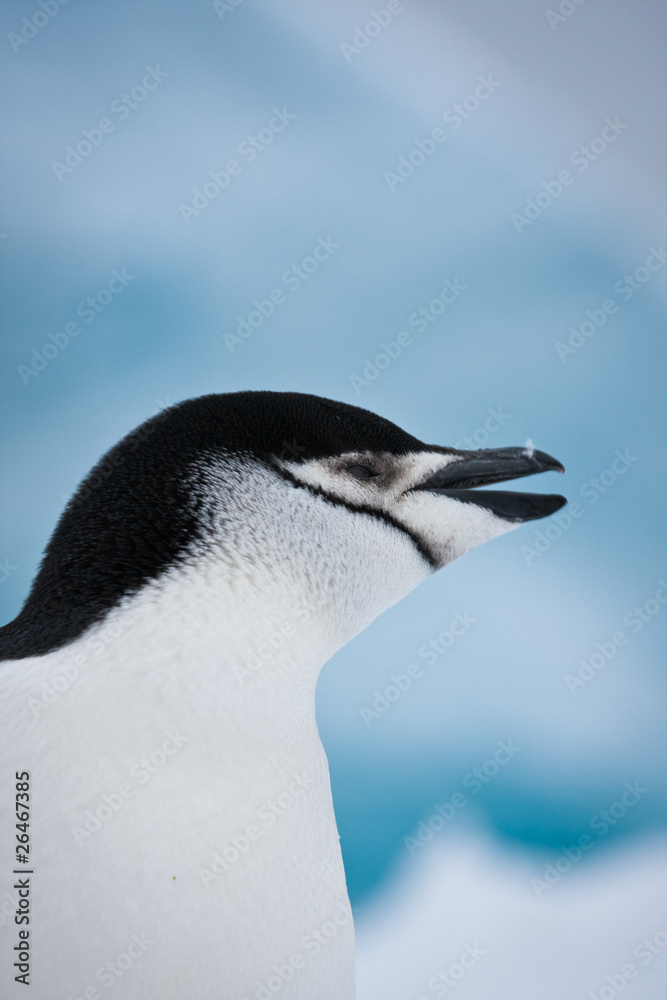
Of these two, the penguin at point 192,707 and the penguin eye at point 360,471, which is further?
the penguin eye at point 360,471

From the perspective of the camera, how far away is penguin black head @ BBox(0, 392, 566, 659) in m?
0.72

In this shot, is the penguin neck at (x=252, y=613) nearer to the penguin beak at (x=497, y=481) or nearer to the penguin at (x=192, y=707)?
the penguin at (x=192, y=707)

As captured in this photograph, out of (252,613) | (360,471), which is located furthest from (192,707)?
(360,471)

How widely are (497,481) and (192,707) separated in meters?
0.48

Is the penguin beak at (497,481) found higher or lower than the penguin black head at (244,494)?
higher

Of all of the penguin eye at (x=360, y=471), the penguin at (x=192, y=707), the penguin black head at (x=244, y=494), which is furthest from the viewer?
the penguin eye at (x=360, y=471)

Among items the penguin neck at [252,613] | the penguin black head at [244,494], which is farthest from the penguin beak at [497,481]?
the penguin neck at [252,613]

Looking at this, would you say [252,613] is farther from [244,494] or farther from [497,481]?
[497,481]

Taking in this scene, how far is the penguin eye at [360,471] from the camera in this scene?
34.5 inches

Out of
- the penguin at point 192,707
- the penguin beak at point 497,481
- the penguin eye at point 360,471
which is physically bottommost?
the penguin at point 192,707

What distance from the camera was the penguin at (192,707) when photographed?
1.94 feet

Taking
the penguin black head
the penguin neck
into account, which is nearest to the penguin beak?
the penguin black head

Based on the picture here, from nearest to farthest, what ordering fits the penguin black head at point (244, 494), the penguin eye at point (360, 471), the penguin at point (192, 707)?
the penguin at point (192, 707) → the penguin black head at point (244, 494) → the penguin eye at point (360, 471)

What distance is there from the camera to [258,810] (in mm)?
655
